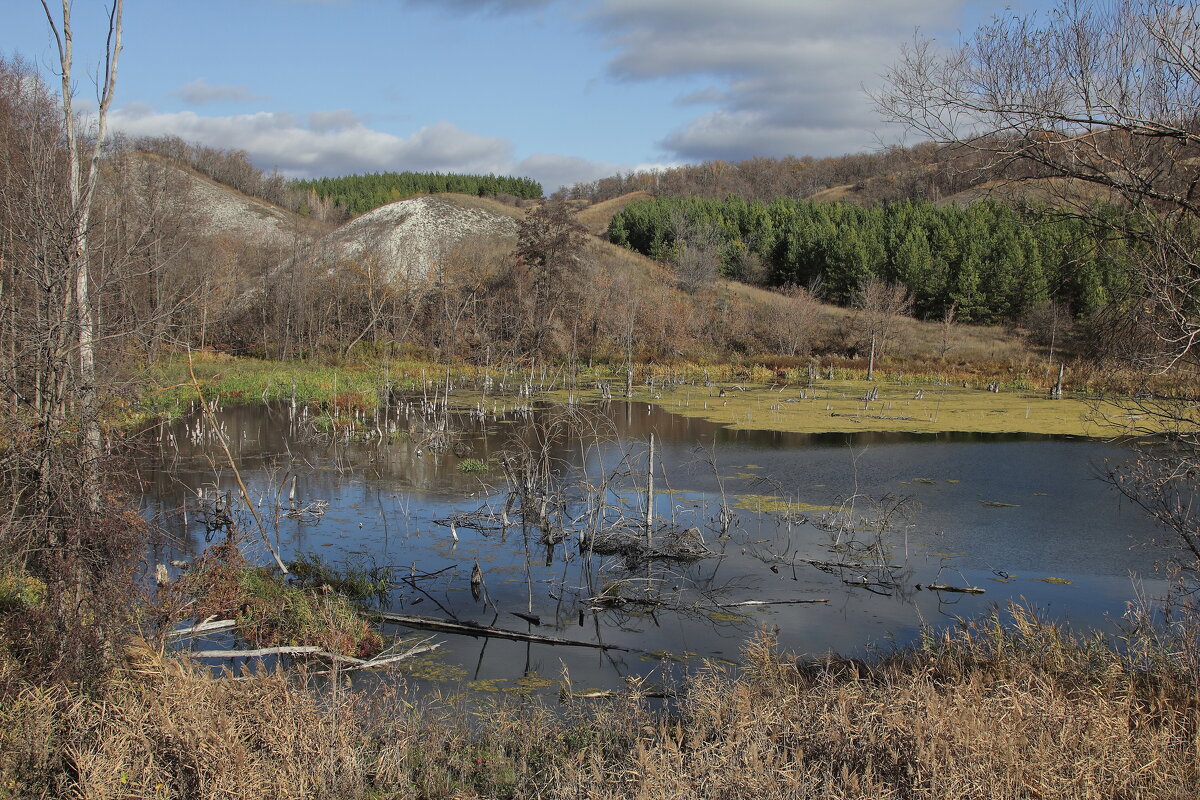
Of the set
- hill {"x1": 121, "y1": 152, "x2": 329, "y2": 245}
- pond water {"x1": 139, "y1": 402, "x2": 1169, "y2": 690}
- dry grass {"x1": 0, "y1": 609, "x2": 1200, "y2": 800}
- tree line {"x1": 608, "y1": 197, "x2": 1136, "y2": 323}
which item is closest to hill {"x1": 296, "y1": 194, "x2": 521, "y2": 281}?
hill {"x1": 121, "y1": 152, "x2": 329, "y2": 245}

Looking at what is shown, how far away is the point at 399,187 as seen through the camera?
9862 cm

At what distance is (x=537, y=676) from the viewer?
903 cm

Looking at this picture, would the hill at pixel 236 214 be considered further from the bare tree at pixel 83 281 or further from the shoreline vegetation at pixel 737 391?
the bare tree at pixel 83 281

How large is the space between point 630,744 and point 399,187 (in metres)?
99.0

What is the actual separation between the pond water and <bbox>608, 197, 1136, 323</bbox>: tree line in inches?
1006

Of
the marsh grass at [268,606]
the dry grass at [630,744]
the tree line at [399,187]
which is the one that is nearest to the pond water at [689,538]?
the marsh grass at [268,606]

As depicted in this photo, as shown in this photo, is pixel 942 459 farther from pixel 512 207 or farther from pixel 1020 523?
pixel 512 207

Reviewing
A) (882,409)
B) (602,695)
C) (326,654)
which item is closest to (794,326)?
(882,409)

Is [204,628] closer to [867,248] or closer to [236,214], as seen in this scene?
[867,248]

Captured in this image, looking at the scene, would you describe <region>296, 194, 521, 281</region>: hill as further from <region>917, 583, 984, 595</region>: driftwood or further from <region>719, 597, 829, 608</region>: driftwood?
<region>917, 583, 984, 595</region>: driftwood

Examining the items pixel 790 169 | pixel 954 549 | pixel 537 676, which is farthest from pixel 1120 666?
pixel 790 169

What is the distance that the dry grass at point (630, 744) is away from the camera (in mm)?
5273

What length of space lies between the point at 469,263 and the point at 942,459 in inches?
1450

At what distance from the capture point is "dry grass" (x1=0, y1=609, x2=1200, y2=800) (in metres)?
5.27
